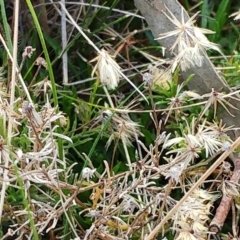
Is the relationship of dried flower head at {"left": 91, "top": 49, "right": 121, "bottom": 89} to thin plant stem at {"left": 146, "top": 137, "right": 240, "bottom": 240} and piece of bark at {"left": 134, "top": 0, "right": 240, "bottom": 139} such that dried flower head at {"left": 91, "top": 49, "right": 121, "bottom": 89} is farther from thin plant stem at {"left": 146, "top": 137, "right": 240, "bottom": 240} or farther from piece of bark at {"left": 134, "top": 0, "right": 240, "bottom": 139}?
thin plant stem at {"left": 146, "top": 137, "right": 240, "bottom": 240}

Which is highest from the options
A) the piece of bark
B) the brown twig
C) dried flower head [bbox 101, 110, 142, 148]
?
the piece of bark

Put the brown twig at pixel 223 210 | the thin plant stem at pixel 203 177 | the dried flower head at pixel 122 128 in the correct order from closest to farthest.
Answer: the thin plant stem at pixel 203 177 → the brown twig at pixel 223 210 → the dried flower head at pixel 122 128

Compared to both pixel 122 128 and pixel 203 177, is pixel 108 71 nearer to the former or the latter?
pixel 122 128

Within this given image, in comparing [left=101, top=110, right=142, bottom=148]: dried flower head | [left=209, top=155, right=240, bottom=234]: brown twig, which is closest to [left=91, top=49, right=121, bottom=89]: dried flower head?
[left=101, top=110, right=142, bottom=148]: dried flower head

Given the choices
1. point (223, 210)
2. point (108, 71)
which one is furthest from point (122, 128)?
point (223, 210)

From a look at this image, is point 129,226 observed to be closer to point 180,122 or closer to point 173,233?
point 173,233

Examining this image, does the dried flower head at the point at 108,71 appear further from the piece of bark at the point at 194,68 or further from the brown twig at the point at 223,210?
the brown twig at the point at 223,210

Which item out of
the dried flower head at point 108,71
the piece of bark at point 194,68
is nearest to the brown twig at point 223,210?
the piece of bark at point 194,68

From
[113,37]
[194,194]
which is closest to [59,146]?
[194,194]
